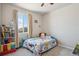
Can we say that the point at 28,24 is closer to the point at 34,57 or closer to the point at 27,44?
the point at 27,44

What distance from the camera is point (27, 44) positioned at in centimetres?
157

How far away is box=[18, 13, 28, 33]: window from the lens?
155 cm

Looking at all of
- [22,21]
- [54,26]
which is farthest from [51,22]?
[22,21]

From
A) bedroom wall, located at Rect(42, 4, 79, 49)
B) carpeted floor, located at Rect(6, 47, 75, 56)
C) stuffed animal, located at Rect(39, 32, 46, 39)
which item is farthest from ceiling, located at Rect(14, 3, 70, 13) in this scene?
carpeted floor, located at Rect(6, 47, 75, 56)

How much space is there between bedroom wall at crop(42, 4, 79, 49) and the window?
0.28 m

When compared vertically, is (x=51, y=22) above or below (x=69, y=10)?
below

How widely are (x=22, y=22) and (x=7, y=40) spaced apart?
14.1 inches

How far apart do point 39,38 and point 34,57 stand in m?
Result: 0.31

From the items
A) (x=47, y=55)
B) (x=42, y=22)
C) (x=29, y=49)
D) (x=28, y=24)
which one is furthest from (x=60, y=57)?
(x=28, y=24)

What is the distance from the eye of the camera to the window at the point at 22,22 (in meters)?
1.55

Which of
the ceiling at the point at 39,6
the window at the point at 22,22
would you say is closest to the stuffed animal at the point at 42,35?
the window at the point at 22,22

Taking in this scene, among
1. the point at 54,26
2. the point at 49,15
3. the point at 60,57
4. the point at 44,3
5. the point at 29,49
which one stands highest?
the point at 44,3

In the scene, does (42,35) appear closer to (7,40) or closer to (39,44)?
(39,44)

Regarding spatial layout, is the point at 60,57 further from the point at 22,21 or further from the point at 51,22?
the point at 22,21
